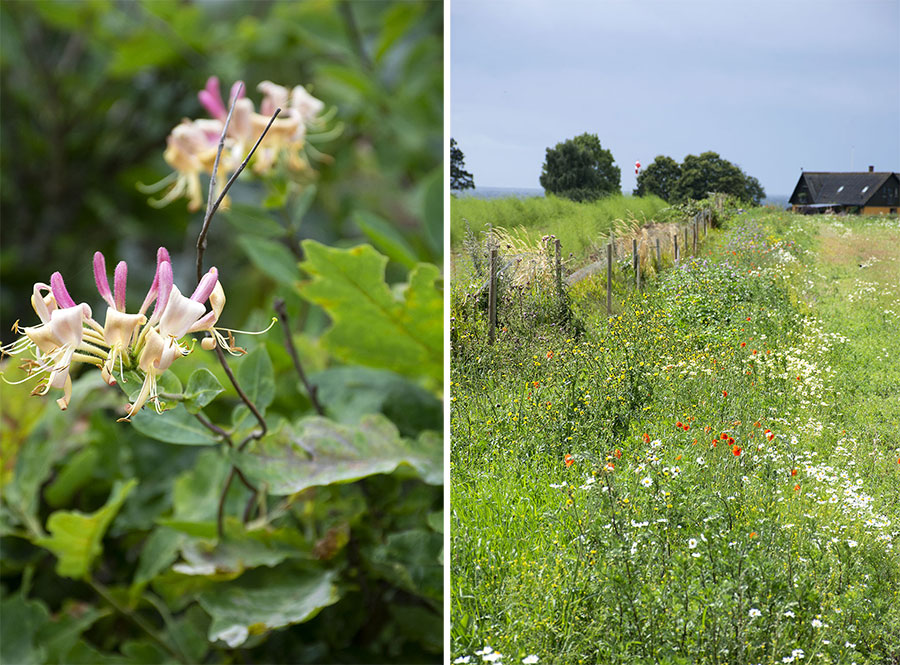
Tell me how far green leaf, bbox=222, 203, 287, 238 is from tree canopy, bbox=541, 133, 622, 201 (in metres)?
0.41

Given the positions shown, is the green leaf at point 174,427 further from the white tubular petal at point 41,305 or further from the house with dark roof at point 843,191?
the house with dark roof at point 843,191

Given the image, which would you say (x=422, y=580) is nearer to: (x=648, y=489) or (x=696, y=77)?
(x=648, y=489)

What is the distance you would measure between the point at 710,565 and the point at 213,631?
55cm

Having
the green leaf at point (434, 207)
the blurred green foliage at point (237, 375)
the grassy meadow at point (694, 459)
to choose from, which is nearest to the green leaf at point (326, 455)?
the blurred green foliage at point (237, 375)

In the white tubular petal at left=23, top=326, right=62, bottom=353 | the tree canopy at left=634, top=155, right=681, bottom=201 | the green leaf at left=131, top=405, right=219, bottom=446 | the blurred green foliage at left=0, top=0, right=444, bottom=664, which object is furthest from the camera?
the tree canopy at left=634, top=155, right=681, bottom=201

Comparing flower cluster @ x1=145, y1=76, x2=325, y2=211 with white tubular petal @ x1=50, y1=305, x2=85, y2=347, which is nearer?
white tubular petal @ x1=50, y1=305, x2=85, y2=347

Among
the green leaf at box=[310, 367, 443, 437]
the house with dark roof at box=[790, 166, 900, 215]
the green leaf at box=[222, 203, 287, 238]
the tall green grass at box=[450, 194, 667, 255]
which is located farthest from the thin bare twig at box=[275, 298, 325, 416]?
the house with dark roof at box=[790, 166, 900, 215]

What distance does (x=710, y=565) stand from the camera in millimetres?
838

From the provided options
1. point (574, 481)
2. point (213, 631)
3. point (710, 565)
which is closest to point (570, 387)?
point (574, 481)

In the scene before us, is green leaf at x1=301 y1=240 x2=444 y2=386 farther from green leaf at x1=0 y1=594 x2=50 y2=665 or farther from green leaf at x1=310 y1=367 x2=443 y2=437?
green leaf at x1=0 y1=594 x2=50 y2=665

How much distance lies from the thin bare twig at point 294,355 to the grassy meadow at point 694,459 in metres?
0.34

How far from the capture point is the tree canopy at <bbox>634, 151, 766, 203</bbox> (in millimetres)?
935

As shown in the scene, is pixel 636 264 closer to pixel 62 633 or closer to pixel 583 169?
pixel 583 169

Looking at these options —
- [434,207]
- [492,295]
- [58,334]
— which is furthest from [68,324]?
[492,295]
